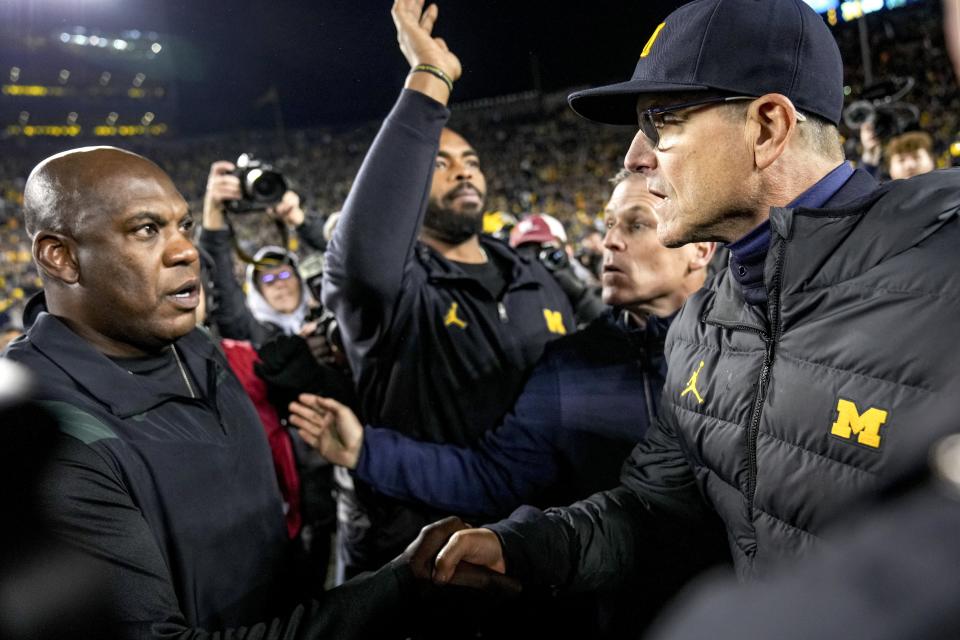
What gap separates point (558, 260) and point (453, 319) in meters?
1.88

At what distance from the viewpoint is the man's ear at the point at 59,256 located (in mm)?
1473

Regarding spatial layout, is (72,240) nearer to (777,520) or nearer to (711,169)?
(711,169)

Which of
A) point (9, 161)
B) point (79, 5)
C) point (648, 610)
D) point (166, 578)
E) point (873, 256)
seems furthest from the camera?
point (9, 161)

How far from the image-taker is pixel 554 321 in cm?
233

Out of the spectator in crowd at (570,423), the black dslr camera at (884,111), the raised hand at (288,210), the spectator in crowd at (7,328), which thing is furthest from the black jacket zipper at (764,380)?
the spectator in crowd at (7,328)

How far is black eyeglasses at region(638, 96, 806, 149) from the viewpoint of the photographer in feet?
4.07

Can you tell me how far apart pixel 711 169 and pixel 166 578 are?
1.26 meters

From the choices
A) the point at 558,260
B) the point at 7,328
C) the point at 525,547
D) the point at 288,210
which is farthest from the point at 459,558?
the point at 7,328

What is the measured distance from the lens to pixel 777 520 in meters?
1.13

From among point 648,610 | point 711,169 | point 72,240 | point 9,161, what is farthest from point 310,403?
point 9,161

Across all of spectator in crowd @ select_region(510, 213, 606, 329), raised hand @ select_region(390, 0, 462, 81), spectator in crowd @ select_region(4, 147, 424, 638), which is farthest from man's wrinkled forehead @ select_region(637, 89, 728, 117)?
spectator in crowd @ select_region(510, 213, 606, 329)

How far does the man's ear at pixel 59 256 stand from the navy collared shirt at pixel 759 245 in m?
1.39

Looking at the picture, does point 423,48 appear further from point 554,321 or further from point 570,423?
point 570,423

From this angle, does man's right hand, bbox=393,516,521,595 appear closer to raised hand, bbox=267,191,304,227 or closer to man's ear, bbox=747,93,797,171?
man's ear, bbox=747,93,797,171
